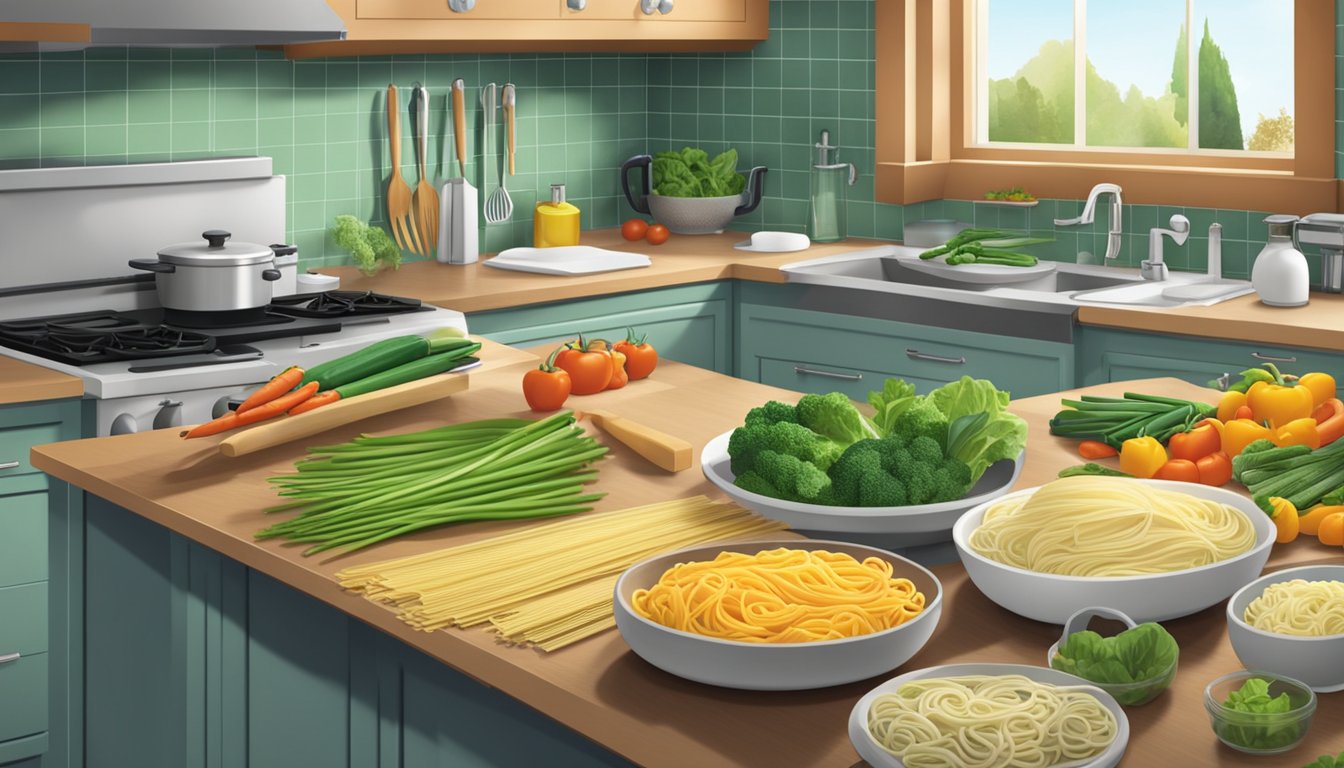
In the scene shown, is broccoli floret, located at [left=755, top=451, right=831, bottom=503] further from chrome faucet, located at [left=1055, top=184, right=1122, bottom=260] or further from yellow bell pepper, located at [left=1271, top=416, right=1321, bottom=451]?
chrome faucet, located at [left=1055, top=184, right=1122, bottom=260]

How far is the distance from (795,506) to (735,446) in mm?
A: 147

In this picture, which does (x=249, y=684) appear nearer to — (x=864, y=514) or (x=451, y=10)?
(x=864, y=514)

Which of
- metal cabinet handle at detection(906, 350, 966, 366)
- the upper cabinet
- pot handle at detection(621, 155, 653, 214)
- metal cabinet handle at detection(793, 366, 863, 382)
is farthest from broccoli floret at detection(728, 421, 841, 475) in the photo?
pot handle at detection(621, 155, 653, 214)

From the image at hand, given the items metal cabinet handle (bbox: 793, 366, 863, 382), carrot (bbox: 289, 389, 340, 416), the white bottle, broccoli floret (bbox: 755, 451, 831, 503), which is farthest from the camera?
metal cabinet handle (bbox: 793, 366, 863, 382)

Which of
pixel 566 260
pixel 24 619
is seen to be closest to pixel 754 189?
pixel 566 260

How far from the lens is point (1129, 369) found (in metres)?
3.60

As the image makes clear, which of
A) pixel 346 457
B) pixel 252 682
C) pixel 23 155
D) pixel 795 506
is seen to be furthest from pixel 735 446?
pixel 23 155

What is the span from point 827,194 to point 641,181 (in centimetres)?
71

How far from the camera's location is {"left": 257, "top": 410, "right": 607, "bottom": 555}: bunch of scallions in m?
1.84

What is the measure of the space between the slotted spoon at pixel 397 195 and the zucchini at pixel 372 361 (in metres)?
2.01

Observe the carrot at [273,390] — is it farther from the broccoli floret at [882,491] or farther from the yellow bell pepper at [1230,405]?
the yellow bell pepper at [1230,405]

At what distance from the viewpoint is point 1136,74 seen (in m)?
4.38

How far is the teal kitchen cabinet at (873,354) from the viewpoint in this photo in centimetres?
375

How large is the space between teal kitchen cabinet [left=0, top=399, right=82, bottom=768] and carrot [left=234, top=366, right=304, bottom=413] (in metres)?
0.80
